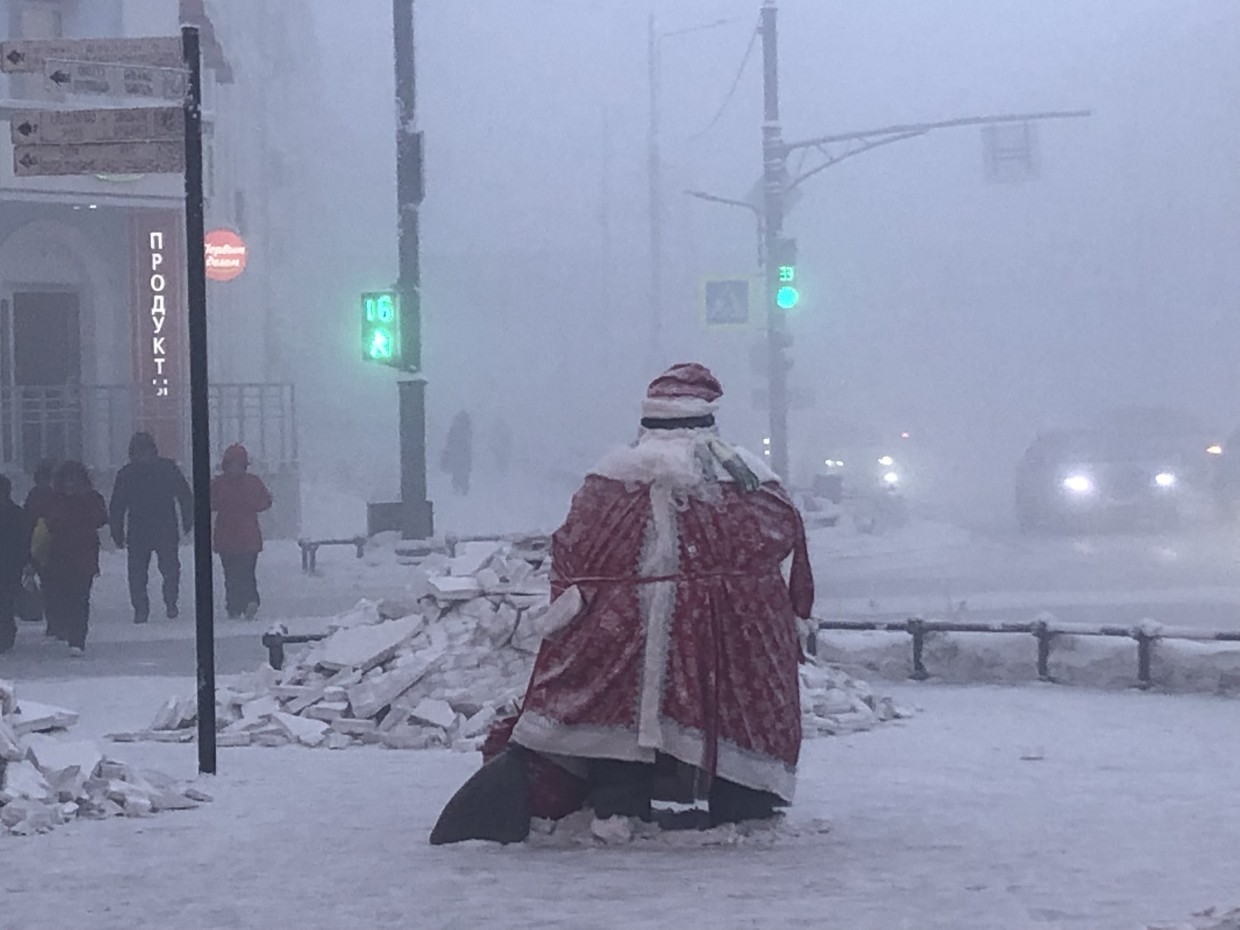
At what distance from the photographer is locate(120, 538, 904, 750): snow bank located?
32.1 feet

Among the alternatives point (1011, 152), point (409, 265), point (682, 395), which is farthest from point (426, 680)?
point (1011, 152)

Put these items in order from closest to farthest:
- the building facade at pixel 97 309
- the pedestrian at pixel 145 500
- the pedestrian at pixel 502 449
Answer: the pedestrian at pixel 145 500 < the building facade at pixel 97 309 < the pedestrian at pixel 502 449

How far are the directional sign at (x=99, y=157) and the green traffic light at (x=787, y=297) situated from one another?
19777mm

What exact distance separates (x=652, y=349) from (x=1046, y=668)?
3292 cm

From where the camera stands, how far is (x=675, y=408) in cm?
662

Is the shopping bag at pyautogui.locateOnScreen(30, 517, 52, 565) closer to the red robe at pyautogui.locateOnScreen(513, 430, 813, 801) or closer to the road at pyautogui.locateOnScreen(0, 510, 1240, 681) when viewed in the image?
the road at pyautogui.locateOnScreen(0, 510, 1240, 681)

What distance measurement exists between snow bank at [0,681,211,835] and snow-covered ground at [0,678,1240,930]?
134mm

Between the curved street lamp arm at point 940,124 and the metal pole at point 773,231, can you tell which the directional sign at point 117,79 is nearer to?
the curved street lamp arm at point 940,124

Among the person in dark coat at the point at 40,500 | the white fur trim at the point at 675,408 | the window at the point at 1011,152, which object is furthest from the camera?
the window at the point at 1011,152

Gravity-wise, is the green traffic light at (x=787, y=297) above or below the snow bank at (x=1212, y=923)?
above

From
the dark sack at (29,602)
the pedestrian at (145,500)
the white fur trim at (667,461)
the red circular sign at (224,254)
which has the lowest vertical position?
the dark sack at (29,602)

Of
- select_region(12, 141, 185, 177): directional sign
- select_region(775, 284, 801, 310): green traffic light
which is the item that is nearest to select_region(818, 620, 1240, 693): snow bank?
select_region(12, 141, 185, 177): directional sign

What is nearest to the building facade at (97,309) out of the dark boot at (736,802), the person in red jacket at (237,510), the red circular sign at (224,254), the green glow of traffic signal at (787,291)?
the red circular sign at (224,254)

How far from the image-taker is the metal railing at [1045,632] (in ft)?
38.4
